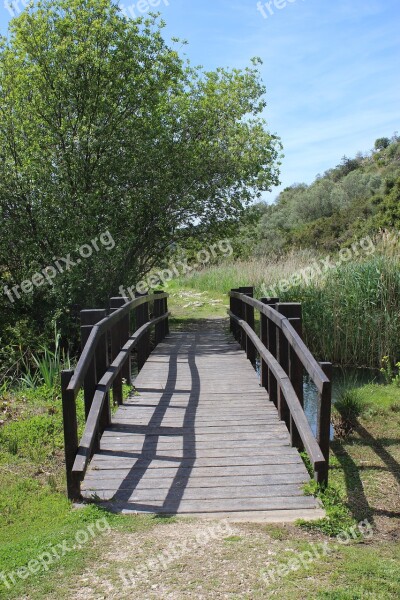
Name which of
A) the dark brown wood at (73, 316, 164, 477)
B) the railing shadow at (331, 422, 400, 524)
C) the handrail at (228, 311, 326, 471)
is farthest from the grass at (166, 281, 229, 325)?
the handrail at (228, 311, 326, 471)

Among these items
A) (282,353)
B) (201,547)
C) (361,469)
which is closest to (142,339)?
(282,353)

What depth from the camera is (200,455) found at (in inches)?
209

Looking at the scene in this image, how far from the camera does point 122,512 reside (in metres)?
4.23

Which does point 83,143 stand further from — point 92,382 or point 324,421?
point 324,421

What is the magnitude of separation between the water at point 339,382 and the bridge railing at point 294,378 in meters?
1.65

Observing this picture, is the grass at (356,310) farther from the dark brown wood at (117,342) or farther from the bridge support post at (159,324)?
the dark brown wood at (117,342)

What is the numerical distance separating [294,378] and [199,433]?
1.05 m

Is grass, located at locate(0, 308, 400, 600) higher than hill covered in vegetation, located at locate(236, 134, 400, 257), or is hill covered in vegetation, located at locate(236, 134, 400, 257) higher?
hill covered in vegetation, located at locate(236, 134, 400, 257)

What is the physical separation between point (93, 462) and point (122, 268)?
31.0ft

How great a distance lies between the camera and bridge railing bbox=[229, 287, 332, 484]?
4465 mm

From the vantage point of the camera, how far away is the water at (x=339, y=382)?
370 inches

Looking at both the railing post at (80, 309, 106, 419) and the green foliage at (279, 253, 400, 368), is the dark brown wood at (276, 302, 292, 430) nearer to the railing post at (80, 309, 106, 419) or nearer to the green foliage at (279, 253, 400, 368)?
the railing post at (80, 309, 106, 419)

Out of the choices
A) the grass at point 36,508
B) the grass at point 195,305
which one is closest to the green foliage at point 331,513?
the grass at point 36,508

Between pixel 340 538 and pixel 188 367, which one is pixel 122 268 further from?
pixel 340 538
